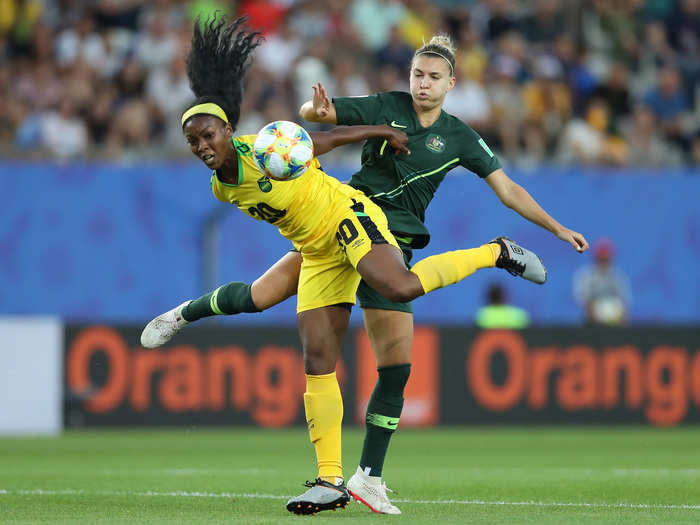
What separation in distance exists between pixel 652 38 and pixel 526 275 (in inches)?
474

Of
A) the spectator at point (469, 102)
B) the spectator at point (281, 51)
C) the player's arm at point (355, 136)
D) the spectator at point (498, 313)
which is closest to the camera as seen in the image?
the player's arm at point (355, 136)

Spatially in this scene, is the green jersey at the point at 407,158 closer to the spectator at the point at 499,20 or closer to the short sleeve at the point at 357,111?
the short sleeve at the point at 357,111

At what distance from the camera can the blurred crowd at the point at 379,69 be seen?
1584 cm

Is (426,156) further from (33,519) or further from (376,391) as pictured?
(33,519)

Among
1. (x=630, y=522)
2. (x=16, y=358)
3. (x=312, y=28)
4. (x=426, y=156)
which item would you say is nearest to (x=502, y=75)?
(x=312, y=28)

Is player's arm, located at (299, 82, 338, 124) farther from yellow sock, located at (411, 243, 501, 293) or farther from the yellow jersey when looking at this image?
yellow sock, located at (411, 243, 501, 293)

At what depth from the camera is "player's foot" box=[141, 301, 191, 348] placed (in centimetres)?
770

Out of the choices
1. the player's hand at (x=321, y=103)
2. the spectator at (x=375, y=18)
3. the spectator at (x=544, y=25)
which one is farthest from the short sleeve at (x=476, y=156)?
the spectator at (x=544, y=25)

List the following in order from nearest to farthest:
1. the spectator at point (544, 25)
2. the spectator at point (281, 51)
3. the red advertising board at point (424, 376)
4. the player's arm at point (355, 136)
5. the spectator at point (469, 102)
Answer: the player's arm at point (355, 136), the red advertising board at point (424, 376), the spectator at point (281, 51), the spectator at point (469, 102), the spectator at point (544, 25)

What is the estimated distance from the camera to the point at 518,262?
7.11 metres

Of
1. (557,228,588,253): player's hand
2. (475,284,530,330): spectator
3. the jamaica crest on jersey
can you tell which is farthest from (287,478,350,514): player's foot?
(475,284,530,330): spectator

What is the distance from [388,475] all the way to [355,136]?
10.5ft

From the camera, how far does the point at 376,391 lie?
7227 millimetres

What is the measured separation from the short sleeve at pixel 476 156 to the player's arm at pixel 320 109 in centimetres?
76
